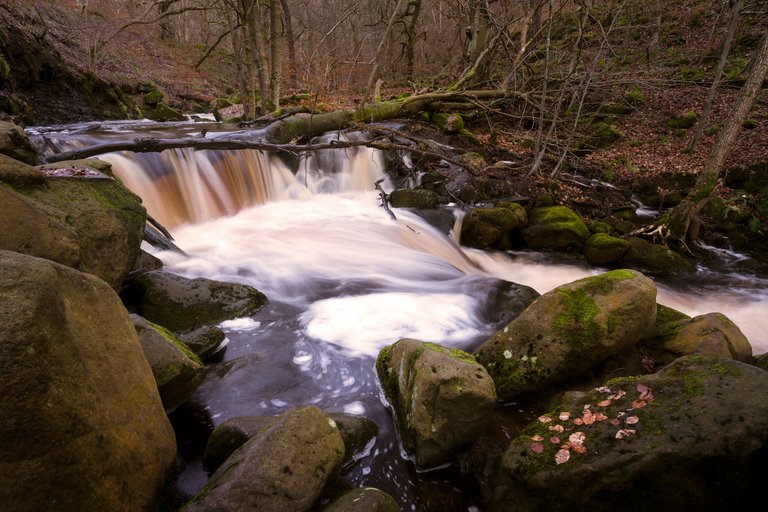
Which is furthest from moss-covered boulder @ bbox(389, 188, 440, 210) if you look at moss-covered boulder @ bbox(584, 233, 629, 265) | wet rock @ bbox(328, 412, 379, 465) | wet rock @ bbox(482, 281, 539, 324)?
wet rock @ bbox(328, 412, 379, 465)

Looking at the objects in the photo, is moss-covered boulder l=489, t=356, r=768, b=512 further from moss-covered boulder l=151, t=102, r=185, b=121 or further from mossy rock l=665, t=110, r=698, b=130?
moss-covered boulder l=151, t=102, r=185, b=121

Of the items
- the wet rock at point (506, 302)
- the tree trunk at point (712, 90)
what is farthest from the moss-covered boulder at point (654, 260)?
the tree trunk at point (712, 90)

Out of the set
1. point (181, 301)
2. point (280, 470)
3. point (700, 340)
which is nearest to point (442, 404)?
point (280, 470)

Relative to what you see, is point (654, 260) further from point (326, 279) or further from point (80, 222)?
point (80, 222)

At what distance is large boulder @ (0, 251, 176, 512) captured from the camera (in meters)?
1.61

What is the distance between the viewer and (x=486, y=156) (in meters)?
11.6

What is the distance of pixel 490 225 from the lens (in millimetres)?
8523

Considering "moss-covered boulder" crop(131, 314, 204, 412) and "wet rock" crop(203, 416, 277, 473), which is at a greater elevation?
"moss-covered boulder" crop(131, 314, 204, 412)

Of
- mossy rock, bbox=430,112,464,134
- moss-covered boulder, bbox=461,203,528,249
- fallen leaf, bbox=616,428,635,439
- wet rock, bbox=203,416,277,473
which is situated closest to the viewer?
fallen leaf, bbox=616,428,635,439

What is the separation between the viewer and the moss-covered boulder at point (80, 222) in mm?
3016

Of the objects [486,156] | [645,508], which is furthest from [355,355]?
[486,156]

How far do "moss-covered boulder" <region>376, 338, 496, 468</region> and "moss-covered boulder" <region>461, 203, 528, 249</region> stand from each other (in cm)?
567

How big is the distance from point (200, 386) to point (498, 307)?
12.7 feet

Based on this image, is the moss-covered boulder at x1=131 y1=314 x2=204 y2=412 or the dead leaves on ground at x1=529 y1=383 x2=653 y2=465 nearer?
the dead leaves on ground at x1=529 y1=383 x2=653 y2=465
